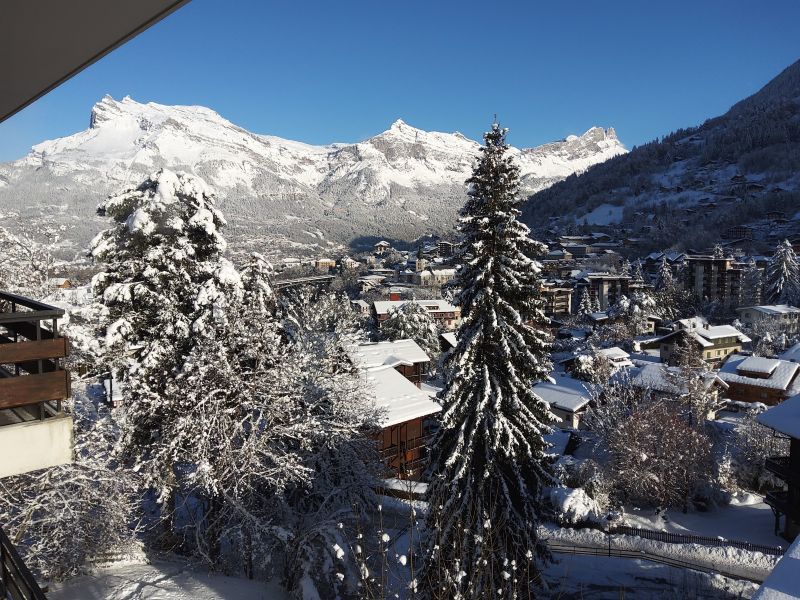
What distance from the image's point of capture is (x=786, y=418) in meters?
14.7

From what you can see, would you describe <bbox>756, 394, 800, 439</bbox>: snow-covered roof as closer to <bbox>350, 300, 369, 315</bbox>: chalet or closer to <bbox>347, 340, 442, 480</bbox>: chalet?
<bbox>347, 340, 442, 480</bbox>: chalet

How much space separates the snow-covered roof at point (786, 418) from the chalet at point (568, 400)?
1728cm

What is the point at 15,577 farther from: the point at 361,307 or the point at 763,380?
the point at 361,307

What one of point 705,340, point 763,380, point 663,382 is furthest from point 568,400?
point 705,340

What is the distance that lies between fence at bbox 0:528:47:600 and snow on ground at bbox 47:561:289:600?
28.5 ft

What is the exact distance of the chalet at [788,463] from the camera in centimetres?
1449

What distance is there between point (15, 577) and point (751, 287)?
8383cm

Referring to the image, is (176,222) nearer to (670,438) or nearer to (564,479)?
(564,479)

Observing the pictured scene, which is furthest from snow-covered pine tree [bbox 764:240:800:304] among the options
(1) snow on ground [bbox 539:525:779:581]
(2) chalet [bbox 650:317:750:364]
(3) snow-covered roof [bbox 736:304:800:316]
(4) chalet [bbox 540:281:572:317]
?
(1) snow on ground [bbox 539:525:779:581]

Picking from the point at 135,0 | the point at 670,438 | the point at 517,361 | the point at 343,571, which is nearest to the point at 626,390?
the point at 670,438

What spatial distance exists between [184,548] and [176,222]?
8865mm

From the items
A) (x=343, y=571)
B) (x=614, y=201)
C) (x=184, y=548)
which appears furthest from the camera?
(x=614, y=201)

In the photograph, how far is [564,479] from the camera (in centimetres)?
2312

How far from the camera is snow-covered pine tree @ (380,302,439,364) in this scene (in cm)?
4547
